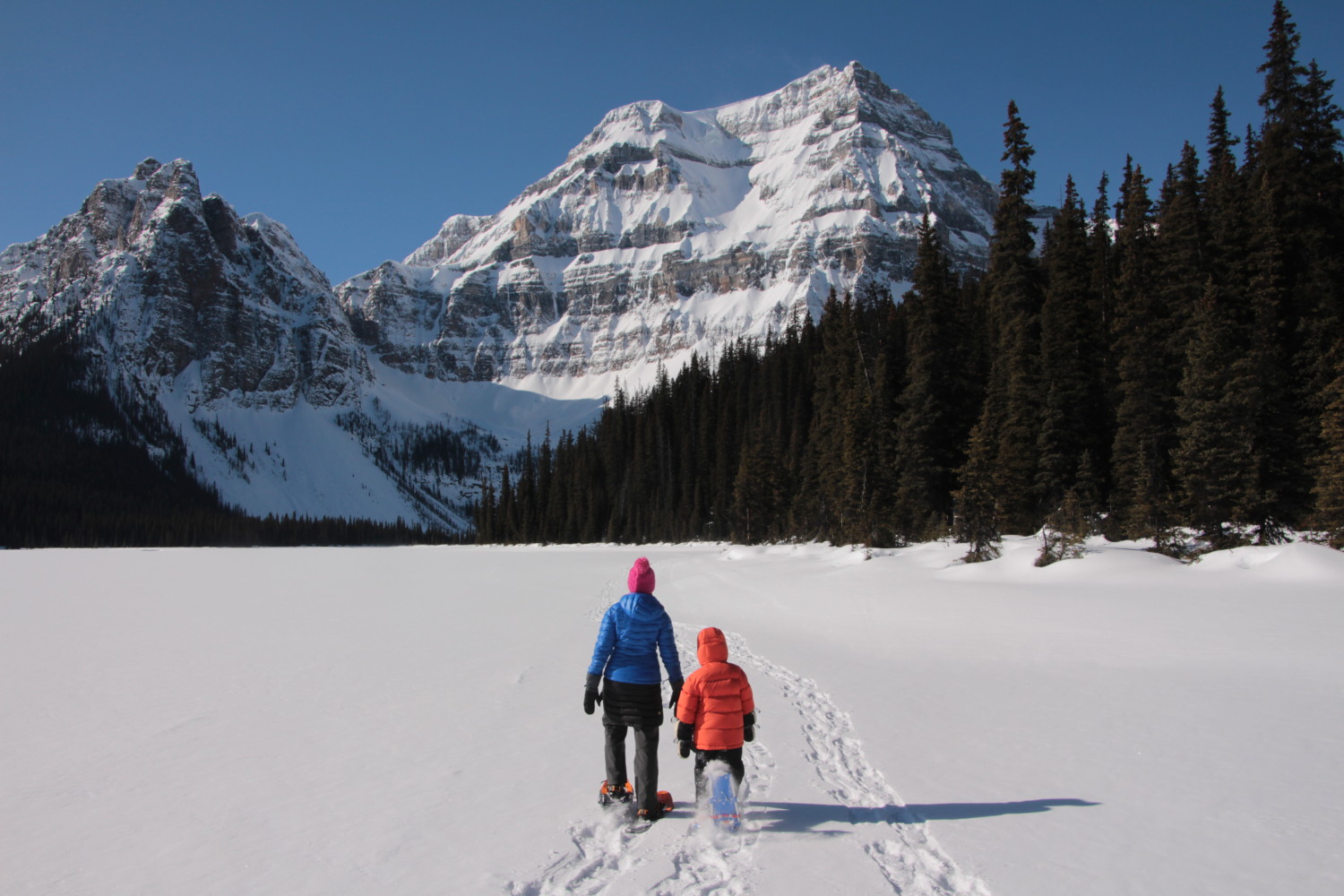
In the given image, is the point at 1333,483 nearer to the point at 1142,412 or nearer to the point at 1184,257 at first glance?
the point at 1142,412

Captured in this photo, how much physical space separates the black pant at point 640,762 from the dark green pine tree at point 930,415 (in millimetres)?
28033

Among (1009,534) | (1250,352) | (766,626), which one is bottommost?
(766,626)

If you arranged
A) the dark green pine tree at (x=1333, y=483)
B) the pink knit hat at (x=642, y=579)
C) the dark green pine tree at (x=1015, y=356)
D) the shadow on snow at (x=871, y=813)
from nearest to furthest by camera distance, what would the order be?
1. the shadow on snow at (x=871, y=813)
2. the pink knit hat at (x=642, y=579)
3. the dark green pine tree at (x=1333, y=483)
4. the dark green pine tree at (x=1015, y=356)

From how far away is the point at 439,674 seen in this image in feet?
38.2

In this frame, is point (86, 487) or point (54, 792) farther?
point (86, 487)

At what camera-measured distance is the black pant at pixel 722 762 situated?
18.5 feet

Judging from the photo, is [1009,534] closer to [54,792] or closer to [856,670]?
[856,670]

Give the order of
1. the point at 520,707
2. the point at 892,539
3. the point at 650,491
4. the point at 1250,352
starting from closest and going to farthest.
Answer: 1. the point at 520,707
2. the point at 1250,352
3. the point at 892,539
4. the point at 650,491

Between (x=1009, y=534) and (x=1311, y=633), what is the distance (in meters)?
15.0

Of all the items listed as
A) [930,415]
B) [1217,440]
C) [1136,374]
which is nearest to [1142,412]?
[1136,374]

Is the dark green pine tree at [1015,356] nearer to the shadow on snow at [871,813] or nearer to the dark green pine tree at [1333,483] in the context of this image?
the dark green pine tree at [1333,483]

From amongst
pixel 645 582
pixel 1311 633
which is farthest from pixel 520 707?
pixel 1311 633

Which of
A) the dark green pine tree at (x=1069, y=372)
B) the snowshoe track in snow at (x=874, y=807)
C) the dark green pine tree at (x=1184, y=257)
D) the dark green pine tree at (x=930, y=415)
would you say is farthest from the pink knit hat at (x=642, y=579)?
the dark green pine tree at (x=930, y=415)

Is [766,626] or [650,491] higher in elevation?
[650,491]
